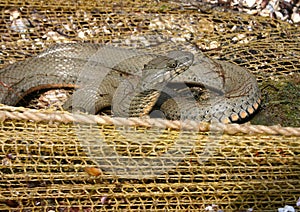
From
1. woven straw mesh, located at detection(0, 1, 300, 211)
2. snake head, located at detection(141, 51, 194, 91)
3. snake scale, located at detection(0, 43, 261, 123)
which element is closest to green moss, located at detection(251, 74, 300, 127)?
snake scale, located at detection(0, 43, 261, 123)

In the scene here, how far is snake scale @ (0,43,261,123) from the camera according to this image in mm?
5094

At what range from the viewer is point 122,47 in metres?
6.48

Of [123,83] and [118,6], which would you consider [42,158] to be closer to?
[123,83]

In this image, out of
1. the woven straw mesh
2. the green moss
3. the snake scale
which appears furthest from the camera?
the green moss

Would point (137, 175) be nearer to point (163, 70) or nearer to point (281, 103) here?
point (163, 70)

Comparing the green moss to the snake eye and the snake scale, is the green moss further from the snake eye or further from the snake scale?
the snake eye

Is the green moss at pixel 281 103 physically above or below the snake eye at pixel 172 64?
below

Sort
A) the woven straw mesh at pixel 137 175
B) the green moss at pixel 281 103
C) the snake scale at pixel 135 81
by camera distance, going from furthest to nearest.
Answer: the green moss at pixel 281 103, the snake scale at pixel 135 81, the woven straw mesh at pixel 137 175

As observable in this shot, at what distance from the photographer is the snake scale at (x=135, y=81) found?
5.09m

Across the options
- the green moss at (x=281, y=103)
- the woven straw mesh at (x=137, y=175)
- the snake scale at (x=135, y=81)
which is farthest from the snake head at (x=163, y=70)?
the woven straw mesh at (x=137, y=175)

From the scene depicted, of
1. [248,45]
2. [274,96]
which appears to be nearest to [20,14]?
[248,45]

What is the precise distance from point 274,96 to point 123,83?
1.74 meters

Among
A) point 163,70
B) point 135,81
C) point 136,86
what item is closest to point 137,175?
point 163,70

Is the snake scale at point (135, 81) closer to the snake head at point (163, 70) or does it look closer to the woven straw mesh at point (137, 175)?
the snake head at point (163, 70)
